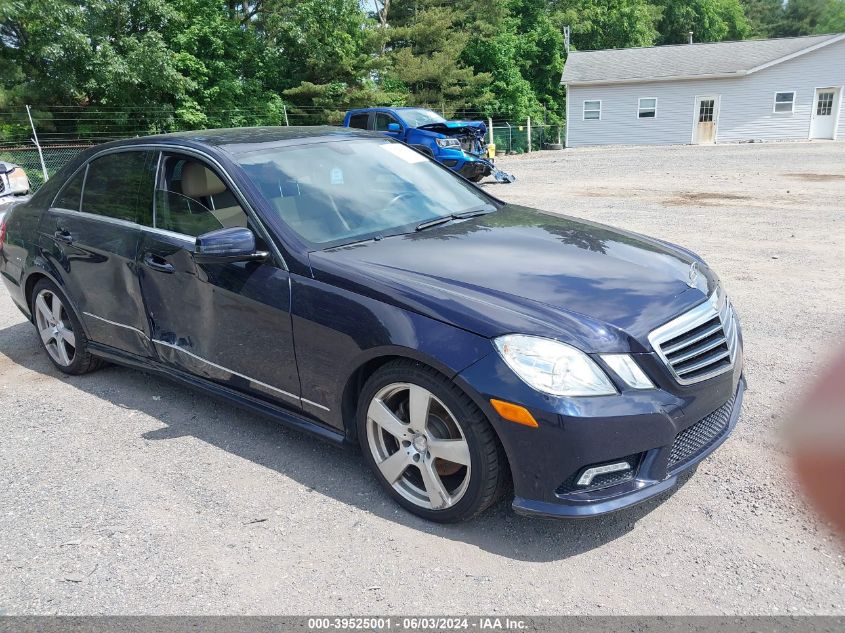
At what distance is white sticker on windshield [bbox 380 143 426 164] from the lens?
4.50 metres

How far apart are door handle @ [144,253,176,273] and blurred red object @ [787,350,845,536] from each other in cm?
343

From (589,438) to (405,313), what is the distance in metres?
0.92

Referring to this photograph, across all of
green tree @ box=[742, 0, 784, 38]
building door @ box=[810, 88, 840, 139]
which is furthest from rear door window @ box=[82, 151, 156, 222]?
green tree @ box=[742, 0, 784, 38]

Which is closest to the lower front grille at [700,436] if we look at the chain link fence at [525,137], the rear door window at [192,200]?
the rear door window at [192,200]

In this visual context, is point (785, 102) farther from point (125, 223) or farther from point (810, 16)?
point (810, 16)

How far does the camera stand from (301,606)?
2668 mm

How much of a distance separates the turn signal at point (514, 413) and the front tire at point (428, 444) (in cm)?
12

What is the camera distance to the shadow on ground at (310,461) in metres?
3.02

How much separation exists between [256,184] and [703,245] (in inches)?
247

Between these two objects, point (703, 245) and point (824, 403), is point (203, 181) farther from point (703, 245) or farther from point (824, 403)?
point (703, 245)

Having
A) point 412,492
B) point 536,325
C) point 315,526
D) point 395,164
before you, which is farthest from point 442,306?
point 395,164

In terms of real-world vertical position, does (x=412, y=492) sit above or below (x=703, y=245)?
above

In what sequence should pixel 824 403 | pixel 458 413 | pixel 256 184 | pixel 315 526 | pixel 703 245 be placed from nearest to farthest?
pixel 458 413
pixel 315 526
pixel 256 184
pixel 824 403
pixel 703 245

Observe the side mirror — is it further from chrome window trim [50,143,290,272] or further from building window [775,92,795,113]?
A: building window [775,92,795,113]
